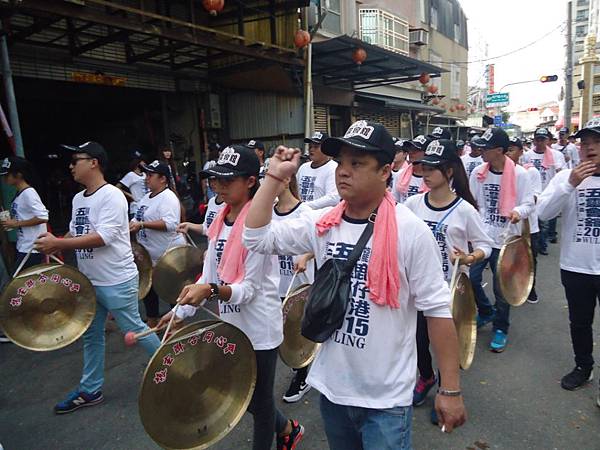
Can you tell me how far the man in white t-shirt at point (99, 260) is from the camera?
3.48 m

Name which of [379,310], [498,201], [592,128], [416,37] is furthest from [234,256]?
[416,37]

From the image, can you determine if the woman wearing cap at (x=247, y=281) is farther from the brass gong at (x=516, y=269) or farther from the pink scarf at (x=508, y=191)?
the pink scarf at (x=508, y=191)

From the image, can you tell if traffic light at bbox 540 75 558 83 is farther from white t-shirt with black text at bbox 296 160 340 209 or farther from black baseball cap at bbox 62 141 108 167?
black baseball cap at bbox 62 141 108 167

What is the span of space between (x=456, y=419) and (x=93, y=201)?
3025mm

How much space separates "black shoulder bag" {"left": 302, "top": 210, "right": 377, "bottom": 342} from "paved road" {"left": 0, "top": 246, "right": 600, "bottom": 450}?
1657mm

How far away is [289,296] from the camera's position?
3074mm

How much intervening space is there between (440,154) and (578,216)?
3.88 feet

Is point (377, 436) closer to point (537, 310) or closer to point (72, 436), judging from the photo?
point (72, 436)

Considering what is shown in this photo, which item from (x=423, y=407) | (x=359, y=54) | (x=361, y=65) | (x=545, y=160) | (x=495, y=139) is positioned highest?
(x=361, y=65)

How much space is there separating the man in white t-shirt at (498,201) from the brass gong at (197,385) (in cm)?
283

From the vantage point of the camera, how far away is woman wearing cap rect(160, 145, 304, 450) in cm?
241

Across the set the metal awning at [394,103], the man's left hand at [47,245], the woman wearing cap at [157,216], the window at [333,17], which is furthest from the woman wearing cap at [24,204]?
the metal awning at [394,103]

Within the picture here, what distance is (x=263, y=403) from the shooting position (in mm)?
2500

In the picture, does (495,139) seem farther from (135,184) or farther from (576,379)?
(135,184)
